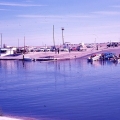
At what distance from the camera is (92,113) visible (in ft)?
65.6

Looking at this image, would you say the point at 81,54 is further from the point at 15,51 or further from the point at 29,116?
the point at 29,116

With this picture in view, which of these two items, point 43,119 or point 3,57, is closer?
point 43,119

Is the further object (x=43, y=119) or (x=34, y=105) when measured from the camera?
(x=34, y=105)

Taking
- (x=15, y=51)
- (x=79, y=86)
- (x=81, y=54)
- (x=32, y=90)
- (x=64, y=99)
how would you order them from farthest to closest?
(x=15, y=51) → (x=81, y=54) → (x=79, y=86) → (x=32, y=90) → (x=64, y=99)

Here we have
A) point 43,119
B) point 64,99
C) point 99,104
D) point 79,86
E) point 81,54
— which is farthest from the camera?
point 81,54

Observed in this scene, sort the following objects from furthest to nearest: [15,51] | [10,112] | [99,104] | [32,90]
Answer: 1. [15,51]
2. [32,90]
3. [99,104]
4. [10,112]

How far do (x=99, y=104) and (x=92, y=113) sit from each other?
2569 mm

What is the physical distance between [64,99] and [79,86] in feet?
23.0

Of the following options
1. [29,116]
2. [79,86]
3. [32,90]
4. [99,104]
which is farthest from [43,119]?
[79,86]

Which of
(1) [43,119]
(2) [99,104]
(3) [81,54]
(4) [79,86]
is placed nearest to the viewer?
(1) [43,119]

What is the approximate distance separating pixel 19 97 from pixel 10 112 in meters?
4.97

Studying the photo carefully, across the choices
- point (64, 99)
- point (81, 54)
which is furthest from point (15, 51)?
point (64, 99)

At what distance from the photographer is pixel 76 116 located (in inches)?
764

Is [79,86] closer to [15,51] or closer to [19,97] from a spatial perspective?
[19,97]
